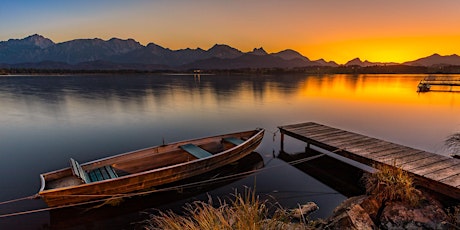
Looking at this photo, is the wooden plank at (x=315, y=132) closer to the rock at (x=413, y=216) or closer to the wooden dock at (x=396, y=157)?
the wooden dock at (x=396, y=157)

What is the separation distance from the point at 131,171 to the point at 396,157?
29.9 feet

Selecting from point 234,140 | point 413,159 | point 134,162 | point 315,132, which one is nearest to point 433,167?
point 413,159

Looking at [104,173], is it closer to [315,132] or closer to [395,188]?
[395,188]

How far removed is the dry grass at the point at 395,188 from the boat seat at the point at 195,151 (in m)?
5.64

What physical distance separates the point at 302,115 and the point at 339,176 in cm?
1415

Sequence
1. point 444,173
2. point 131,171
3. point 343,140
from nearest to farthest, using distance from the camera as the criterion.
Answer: point 444,173
point 131,171
point 343,140

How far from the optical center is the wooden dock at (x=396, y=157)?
6263mm

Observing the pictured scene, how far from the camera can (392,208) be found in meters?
5.71

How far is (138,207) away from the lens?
752cm

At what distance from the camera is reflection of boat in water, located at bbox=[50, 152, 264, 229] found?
6.80m

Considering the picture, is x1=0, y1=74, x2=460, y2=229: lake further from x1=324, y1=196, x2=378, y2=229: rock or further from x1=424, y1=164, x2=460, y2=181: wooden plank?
x1=424, y1=164, x2=460, y2=181: wooden plank

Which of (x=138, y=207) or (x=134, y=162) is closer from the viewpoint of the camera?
(x=138, y=207)

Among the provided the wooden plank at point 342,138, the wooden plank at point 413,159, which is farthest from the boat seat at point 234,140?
the wooden plank at point 413,159

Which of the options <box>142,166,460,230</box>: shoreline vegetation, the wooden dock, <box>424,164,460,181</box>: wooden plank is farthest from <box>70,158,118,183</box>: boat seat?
<box>424,164,460,181</box>: wooden plank
